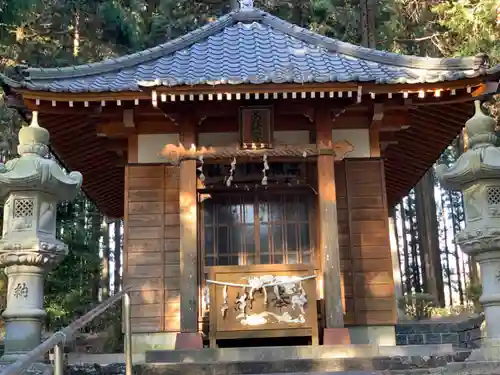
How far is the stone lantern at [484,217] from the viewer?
234 inches

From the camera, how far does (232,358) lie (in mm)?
7176

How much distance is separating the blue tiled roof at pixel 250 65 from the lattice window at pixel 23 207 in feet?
8.84

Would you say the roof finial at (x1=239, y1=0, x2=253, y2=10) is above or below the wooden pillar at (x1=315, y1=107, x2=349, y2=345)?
above

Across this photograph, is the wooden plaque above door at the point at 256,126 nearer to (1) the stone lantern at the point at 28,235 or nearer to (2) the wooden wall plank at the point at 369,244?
(2) the wooden wall plank at the point at 369,244

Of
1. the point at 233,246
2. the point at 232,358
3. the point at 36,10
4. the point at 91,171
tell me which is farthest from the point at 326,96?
the point at 36,10

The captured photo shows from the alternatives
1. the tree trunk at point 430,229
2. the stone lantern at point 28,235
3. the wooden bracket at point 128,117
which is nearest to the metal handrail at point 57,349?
the stone lantern at point 28,235

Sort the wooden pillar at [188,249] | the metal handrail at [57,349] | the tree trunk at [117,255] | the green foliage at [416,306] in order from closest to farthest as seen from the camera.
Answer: the metal handrail at [57,349] → the wooden pillar at [188,249] → the green foliage at [416,306] → the tree trunk at [117,255]

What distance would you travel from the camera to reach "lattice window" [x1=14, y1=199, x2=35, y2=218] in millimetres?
5633

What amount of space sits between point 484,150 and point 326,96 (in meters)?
2.54

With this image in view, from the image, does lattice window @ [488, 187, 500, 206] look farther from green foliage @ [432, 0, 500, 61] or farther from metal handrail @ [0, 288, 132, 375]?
green foliage @ [432, 0, 500, 61]

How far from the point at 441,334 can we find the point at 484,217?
7895mm

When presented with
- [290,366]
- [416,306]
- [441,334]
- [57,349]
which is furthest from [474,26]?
[57,349]

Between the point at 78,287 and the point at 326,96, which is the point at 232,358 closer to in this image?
the point at 326,96

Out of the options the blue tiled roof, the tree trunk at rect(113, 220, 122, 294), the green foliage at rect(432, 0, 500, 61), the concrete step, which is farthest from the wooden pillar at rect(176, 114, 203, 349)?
the tree trunk at rect(113, 220, 122, 294)
